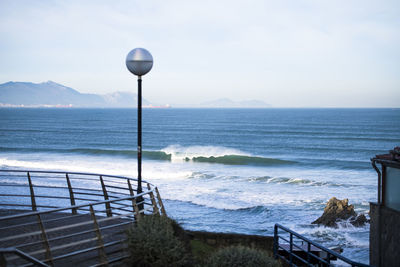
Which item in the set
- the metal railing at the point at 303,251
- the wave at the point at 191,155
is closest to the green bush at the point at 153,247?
the metal railing at the point at 303,251

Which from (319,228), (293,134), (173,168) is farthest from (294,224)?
(293,134)

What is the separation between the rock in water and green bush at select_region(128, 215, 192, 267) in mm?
14384

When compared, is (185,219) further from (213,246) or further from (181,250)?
(181,250)

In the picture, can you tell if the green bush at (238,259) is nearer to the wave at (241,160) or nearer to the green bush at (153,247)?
the green bush at (153,247)

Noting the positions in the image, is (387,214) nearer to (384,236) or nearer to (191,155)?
(384,236)

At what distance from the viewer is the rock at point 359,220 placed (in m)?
19.1

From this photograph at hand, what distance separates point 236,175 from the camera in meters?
32.0

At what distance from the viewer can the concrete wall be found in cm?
739

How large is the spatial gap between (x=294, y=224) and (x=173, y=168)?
18.3 metres

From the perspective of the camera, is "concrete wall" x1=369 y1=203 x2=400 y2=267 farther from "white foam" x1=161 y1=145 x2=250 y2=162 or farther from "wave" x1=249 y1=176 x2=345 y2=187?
"white foam" x1=161 y1=145 x2=250 y2=162

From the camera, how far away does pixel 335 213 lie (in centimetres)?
1941

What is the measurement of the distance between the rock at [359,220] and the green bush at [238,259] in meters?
14.5

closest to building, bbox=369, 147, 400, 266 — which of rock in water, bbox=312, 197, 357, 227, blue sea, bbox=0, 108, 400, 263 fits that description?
blue sea, bbox=0, 108, 400, 263

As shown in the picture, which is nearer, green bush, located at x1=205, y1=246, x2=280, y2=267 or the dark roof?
green bush, located at x1=205, y1=246, x2=280, y2=267
